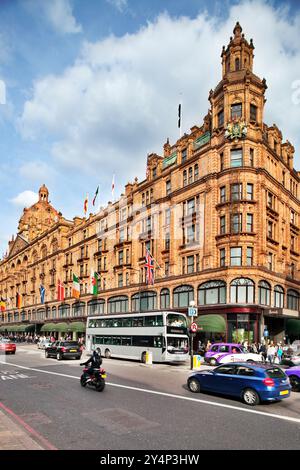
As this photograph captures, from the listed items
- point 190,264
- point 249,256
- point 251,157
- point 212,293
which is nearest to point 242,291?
point 212,293

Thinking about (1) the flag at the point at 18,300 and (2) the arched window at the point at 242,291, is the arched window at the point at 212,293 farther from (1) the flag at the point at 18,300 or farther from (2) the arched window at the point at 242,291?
(1) the flag at the point at 18,300

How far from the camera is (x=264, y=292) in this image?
39344 mm

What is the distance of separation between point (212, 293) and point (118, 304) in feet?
64.6

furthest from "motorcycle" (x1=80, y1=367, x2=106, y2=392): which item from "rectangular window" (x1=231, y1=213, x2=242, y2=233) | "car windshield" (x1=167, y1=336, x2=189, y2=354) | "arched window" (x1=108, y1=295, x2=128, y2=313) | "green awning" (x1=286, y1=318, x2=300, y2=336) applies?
"arched window" (x1=108, y1=295, x2=128, y2=313)

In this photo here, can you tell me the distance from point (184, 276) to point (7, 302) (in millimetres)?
75959

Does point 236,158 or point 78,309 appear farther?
point 78,309

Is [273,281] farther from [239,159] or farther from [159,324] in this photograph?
[159,324]

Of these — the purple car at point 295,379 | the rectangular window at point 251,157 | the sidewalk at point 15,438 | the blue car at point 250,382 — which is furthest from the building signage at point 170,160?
the sidewalk at point 15,438

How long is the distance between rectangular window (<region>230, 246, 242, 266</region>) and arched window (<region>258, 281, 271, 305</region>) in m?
2.86

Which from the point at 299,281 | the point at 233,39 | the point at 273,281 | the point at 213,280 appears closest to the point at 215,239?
the point at 213,280

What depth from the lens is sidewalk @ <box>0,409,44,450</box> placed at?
852 cm

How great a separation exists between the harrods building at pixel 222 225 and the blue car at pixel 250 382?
835 inches

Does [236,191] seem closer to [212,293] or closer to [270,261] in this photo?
[270,261]

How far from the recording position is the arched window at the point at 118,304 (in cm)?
5441
